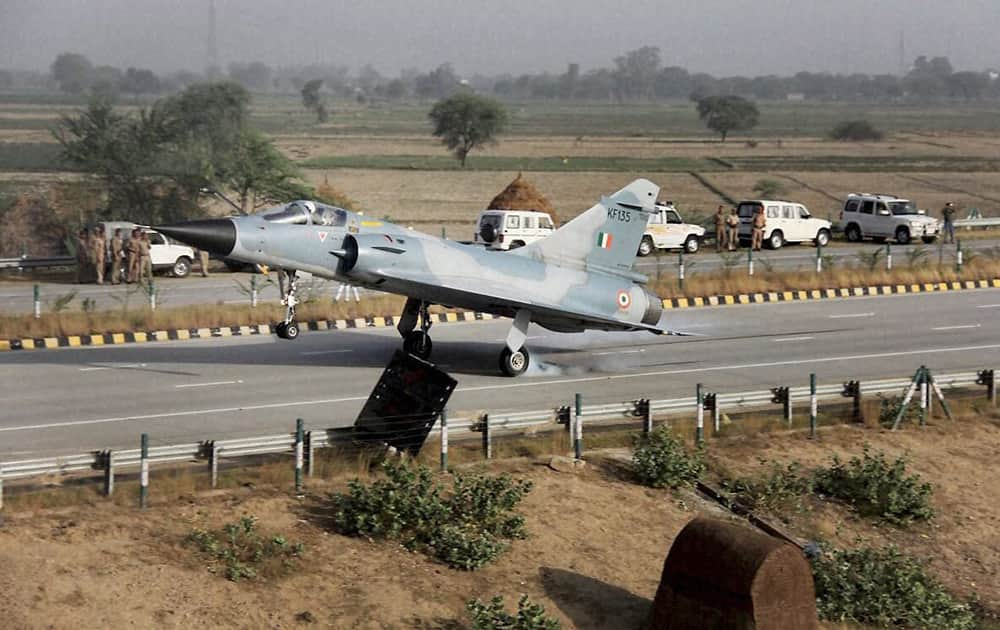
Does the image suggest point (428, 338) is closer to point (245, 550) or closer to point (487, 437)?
point (487, 437)

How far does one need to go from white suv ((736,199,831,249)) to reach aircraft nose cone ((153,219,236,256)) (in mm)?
30244

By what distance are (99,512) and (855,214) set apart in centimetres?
4191

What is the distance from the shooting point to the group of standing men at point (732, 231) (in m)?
48.6

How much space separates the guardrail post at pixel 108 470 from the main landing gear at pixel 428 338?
10.3 m

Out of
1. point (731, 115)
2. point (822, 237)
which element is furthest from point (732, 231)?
point (731, 115)

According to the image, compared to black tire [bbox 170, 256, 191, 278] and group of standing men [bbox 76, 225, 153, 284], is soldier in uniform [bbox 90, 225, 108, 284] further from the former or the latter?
black tire [bbox 170, 256, 191, 278]

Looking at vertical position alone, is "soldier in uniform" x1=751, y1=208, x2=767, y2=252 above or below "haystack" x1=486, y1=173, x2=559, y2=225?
below

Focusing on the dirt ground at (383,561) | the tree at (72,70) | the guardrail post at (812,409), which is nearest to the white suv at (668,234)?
the guardrail post at (812,409)

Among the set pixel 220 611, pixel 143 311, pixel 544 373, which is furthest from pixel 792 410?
pixel 143 311

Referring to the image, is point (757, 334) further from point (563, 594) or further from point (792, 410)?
point (563, 594)

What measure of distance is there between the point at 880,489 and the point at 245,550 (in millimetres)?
9792

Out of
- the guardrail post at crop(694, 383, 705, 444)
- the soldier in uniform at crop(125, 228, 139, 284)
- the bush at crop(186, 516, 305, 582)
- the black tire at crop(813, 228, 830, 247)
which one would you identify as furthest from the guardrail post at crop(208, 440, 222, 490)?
the black tire at crop(813, 228, 830, 247)

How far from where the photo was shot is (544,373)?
1043 inches

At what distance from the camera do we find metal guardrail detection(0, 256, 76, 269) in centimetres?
4091
